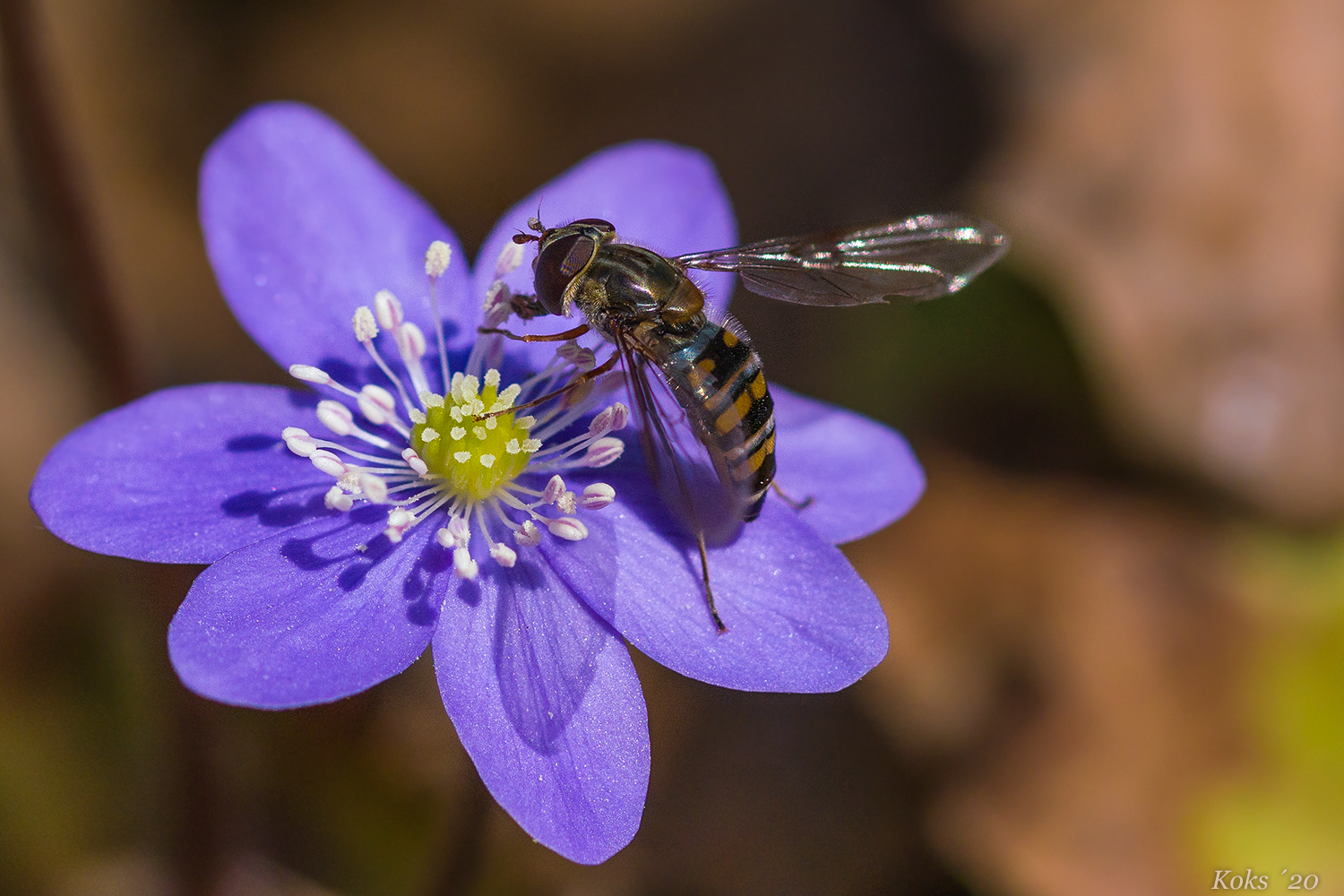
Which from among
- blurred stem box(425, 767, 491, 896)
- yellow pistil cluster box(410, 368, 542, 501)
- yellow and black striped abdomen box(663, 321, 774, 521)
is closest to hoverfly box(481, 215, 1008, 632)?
yellow and black striped abdomen box(663, 321, 774, 521)

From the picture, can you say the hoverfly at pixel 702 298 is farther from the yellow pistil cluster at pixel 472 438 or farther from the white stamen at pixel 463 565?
the white stamen at pixel 463 565

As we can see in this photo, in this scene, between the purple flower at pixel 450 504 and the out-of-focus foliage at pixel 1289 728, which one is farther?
the out-of-focus foliage at pixel 1289 728

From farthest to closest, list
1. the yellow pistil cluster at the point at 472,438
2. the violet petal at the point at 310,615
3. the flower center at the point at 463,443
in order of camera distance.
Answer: the yellow pistil cluster at the point at 472,438, the flower center at the point at 463,443, the violet petal at the point at 310,615

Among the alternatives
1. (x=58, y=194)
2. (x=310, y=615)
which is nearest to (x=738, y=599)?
(x=310, y=615)

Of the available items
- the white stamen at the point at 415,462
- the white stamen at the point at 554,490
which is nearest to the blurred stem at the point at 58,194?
the white stamen at the point at 415,462

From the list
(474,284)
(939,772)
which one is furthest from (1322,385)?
(474,284)

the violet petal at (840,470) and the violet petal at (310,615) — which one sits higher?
the violet petal at (310,615)
